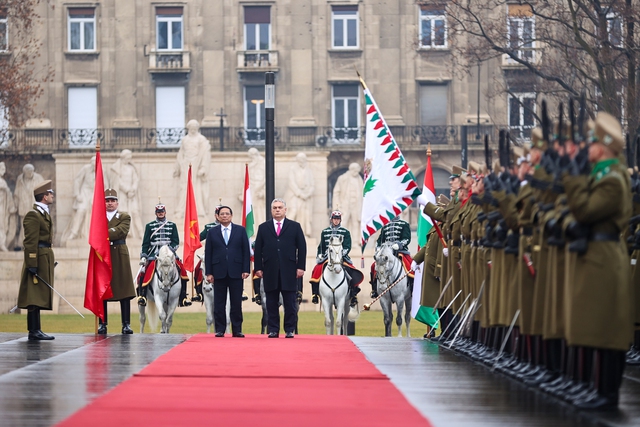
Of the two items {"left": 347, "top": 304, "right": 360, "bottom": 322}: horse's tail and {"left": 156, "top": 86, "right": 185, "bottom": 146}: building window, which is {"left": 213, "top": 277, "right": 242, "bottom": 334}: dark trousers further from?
{"left": 156, "top": 86, "right": 185, "bottom": 146}: building window

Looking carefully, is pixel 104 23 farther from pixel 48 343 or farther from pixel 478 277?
pixel 478 277

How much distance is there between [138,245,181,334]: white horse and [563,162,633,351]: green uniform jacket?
44.2 ft

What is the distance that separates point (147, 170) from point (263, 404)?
3409 cm

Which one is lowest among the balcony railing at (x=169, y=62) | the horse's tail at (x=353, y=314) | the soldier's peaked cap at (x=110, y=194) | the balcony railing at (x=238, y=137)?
the horse's tail at (x=353, y=314)

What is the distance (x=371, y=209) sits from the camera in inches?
779

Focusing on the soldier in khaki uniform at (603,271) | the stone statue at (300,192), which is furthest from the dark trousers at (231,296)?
the stone statue at (300,192)

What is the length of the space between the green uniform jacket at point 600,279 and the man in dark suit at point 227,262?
A: 30.9 ft

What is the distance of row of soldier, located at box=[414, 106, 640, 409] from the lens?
9914 mm

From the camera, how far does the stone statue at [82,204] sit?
42.5 m

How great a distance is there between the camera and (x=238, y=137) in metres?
57.8

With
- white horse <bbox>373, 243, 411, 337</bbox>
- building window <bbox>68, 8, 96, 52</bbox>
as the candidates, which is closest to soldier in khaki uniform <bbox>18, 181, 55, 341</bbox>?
white horse <bbox>373, 243, 411, 337</bbox>

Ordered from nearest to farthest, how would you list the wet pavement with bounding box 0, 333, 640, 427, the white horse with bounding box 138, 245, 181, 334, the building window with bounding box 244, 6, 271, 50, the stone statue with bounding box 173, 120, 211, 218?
A: the wet pavement with bounding box 0, 333, 640, 427 < the white horse with bounding box 138, 245, 181, 334 < the stone statue with bounding box 173, 120, 211, 218 < the building window with bounding box 244, 6, 271, 50

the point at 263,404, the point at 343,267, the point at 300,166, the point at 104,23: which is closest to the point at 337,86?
the point at 104,23

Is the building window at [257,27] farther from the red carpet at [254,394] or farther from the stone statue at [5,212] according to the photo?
the red carpet at [254,394]
